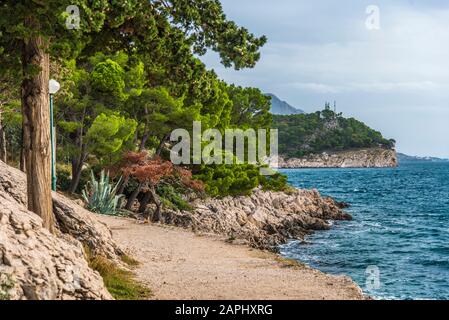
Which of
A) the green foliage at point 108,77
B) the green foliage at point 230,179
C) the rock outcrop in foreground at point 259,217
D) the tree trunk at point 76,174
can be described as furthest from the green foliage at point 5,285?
the green foliage at point 230,179


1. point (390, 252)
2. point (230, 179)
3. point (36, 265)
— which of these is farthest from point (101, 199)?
point (36, 265)

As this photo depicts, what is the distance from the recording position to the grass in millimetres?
11047

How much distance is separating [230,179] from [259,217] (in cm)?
318

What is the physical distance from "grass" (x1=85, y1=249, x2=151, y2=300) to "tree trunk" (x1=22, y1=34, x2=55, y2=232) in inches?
65.6

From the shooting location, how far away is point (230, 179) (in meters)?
36.7

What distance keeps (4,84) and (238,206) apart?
18605 millimetres

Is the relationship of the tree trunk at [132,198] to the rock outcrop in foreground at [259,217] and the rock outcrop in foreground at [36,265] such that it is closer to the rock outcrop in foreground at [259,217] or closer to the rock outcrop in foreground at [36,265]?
the rock outcrop in foreground at [259,217]

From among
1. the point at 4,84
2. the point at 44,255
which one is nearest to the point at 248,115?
the point at 4,84

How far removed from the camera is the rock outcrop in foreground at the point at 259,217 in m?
30.3

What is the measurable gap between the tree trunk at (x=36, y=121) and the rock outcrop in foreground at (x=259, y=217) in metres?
12.3

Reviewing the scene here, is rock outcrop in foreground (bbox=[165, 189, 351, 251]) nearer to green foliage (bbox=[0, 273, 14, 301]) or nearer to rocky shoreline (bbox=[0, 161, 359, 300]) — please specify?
rocky shoreline (bbox=[0, 161, 359, 300])

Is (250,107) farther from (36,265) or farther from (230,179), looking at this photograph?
(36,265)

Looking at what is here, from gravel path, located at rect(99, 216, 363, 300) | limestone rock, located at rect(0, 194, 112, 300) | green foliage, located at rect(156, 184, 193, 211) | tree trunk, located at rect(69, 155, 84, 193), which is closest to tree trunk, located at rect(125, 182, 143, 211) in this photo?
green foliage, located at rect(156, 184, 193, 211)
